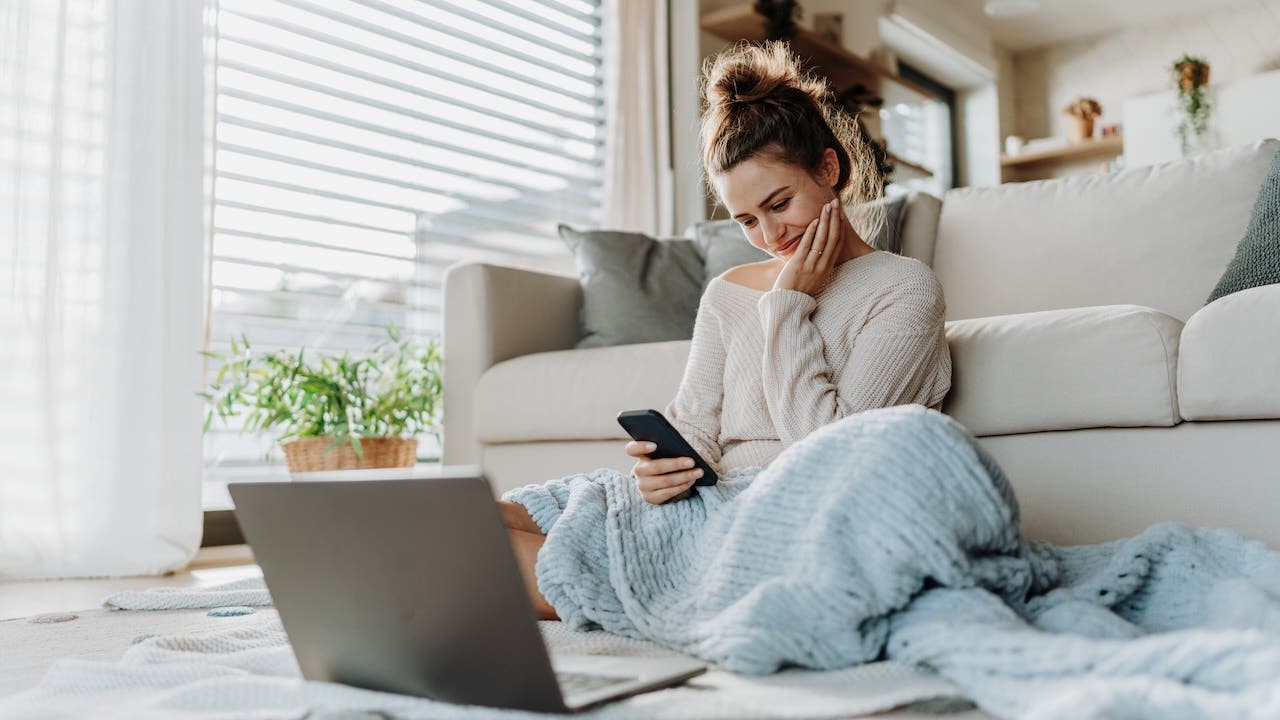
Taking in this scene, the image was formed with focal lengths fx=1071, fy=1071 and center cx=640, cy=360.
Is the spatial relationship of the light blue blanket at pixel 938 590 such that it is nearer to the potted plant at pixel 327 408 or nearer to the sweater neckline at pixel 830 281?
the sweater neckline at pixel 830 281

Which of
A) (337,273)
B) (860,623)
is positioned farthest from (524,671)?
(337,273)

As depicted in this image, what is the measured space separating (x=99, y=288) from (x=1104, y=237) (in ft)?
6.90

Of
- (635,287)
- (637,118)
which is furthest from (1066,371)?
(637,118)

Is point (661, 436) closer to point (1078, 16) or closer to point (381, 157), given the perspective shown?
point (381, 157)

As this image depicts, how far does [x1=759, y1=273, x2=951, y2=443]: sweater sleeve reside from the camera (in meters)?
1.29

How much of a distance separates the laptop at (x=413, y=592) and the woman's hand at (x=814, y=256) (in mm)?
594

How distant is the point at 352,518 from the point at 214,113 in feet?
6.78

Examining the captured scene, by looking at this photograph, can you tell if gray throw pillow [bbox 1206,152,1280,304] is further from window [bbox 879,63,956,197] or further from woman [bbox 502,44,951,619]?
window [bbox 879,63,956,197]

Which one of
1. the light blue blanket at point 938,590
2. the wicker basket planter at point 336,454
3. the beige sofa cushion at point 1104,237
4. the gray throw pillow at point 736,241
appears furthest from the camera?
the wicker basket planter at point 336,454

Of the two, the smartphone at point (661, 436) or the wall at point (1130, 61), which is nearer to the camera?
the smartphone at point (661, 436)

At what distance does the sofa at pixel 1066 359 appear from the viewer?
4.61 ft

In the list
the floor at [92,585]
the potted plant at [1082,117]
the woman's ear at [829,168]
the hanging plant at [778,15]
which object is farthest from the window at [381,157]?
the potted plant at [1082,117]

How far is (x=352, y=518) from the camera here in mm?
823

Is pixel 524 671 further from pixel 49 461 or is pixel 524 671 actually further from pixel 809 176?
pixel 49 461
